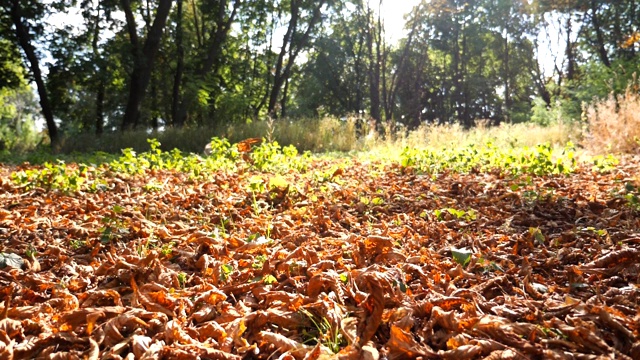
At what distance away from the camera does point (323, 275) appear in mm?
1740

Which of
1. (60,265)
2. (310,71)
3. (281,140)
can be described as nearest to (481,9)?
(310,71)

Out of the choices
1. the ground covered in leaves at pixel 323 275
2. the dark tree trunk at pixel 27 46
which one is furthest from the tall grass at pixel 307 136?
the ground covered in leaves at pixel 323 275

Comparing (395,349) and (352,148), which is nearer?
(395,349)

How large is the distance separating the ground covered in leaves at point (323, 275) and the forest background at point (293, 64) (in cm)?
712

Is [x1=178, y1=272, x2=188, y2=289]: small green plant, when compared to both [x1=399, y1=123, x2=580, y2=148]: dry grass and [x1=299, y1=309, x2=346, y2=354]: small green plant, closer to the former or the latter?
[x1=299, y1=309, x2=346, y2=354]: small green plant

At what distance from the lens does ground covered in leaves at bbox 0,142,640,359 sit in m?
1.33

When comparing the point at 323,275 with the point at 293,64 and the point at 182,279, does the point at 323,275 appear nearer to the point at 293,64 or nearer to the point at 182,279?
the point at 182,279

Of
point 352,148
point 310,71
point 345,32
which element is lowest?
point 352,148

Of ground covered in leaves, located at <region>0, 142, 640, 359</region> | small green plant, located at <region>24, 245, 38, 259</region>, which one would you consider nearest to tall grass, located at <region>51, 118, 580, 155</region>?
ground covered in leaves, located at <region>0, 142, 640, 359</region>

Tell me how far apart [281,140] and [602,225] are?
8.62 m

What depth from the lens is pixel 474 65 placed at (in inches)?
1247

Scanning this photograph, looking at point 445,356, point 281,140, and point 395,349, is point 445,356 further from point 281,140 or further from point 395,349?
point 281,140

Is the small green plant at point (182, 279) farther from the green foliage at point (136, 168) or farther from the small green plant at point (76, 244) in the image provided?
the green foliage at point (136, 168)

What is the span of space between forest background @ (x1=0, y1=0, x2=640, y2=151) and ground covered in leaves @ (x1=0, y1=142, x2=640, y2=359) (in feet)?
23.3
